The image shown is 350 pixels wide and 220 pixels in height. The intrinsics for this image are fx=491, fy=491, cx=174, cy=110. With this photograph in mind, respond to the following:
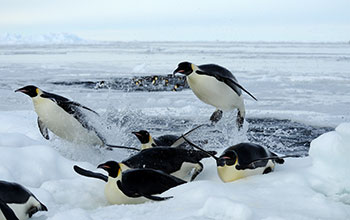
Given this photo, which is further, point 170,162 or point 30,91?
point 30,91

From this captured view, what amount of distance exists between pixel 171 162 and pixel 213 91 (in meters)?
1.91

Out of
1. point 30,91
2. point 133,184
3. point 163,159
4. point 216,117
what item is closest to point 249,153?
point 163,159

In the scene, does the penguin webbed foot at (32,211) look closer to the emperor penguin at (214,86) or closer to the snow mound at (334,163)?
the snow mound at (334,163)

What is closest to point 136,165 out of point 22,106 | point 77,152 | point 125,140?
point 77,152

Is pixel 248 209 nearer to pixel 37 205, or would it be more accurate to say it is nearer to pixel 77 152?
pixel 37 205

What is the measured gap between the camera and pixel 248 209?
2.48m

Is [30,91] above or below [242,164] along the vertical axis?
above

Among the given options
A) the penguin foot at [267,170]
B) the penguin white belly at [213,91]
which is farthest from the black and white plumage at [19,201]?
the penguin white belly at [213,91]

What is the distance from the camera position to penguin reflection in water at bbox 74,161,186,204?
127 inches

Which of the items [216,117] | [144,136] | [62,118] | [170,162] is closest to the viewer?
[170,162]

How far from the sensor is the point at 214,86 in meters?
5.70

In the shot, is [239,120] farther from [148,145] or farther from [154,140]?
[148,145]

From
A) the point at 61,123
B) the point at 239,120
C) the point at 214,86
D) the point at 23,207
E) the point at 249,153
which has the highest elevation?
the point at 214,86

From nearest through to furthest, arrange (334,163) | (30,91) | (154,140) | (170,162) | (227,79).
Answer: (334,163)
(170,162)
(154,140)
(30,91)
(227,79)
